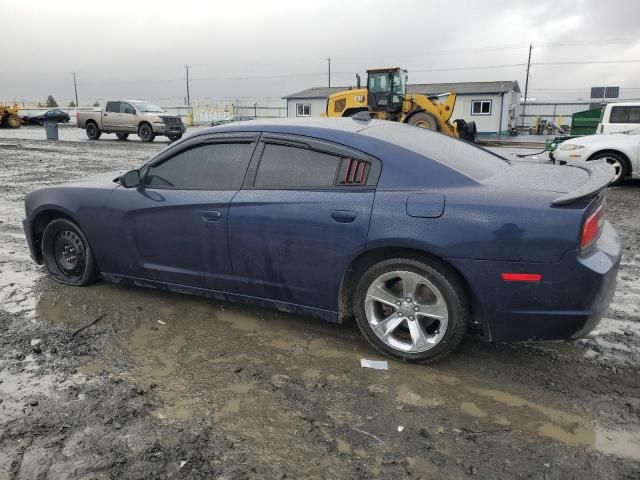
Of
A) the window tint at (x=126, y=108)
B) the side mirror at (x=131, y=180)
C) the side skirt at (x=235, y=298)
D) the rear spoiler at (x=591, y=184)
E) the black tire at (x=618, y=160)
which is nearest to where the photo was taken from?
the rear spoiler at (x=591, y=184)

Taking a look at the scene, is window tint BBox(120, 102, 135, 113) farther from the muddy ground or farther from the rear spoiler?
the rear spoiler

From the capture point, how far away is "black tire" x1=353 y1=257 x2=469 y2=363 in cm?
313

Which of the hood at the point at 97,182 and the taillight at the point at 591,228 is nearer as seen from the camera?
the taillight at the point at 591,228

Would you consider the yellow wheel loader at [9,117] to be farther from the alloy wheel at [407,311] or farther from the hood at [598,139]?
the alloy wheel at [407,311]

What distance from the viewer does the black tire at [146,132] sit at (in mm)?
23797

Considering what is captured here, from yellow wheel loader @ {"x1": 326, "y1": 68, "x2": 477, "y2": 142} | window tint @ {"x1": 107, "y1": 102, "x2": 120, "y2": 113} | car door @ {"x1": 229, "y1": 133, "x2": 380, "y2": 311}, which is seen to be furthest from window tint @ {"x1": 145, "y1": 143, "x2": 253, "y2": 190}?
window tint @ {"x1": 107, "y1": 102, "x2": 120, "y2": 113}

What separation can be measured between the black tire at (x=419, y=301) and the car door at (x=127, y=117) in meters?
23.2

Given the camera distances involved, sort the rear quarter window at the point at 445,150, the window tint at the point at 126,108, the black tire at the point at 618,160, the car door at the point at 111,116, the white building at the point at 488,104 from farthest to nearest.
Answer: the white building at the point at 488,104
the car door at the point at 111,116
the window tint at the point at 126,108
the black tire at the point at 618,160
the rear quarter window at the point at 445,150

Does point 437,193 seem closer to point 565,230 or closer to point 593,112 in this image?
point 565,230

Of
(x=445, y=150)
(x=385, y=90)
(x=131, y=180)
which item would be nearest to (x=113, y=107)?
(x=385, y=90)

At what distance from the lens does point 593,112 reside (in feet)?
79.4

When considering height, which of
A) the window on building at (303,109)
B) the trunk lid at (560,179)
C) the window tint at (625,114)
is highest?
the window on building at (303,109)

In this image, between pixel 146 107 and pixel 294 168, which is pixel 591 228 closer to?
pixel 294 168

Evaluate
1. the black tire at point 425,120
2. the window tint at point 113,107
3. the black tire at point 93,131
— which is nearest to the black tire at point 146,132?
the window tint at point 113,107
